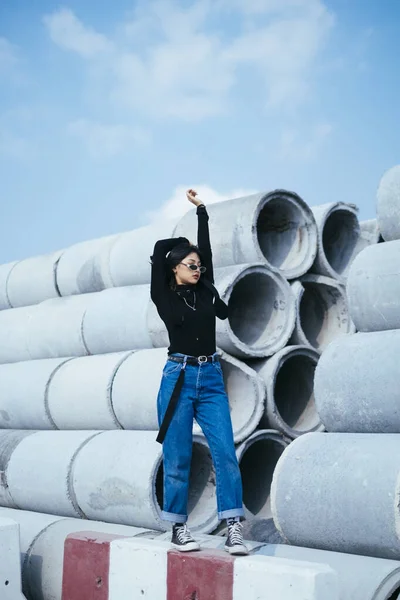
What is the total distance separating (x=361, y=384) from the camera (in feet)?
16.2

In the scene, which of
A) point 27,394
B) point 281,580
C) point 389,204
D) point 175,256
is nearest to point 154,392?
point 175,256

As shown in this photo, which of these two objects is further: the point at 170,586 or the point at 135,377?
the point at 135,377

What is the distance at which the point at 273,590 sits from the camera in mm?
3801

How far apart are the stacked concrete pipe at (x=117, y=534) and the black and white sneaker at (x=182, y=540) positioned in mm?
110

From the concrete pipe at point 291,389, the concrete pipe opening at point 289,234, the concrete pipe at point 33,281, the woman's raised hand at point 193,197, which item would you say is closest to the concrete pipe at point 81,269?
the concrete pipe at point 33,281

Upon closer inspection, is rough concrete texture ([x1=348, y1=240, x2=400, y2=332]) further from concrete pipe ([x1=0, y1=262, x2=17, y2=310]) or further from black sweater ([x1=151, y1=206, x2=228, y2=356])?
concrete pipe ([x1=0, y1=262, x2=17, y2=310])

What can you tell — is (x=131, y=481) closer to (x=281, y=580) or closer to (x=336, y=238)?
(x=281, y=580)

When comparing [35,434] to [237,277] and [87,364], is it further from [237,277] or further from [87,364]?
[237,277]

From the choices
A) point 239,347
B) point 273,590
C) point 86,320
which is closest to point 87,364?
point 86,320

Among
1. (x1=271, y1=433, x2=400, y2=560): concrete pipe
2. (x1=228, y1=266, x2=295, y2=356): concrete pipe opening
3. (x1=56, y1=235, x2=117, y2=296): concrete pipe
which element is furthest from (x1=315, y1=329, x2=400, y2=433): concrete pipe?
(x1=56, y1=235, x2=117, y2=296): concrete pipe

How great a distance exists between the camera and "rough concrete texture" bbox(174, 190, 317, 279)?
626cm

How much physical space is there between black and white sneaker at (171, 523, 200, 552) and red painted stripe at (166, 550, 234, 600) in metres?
0.04

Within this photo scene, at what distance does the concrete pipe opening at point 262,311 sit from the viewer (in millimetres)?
6293

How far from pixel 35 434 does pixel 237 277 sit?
2285 mm
